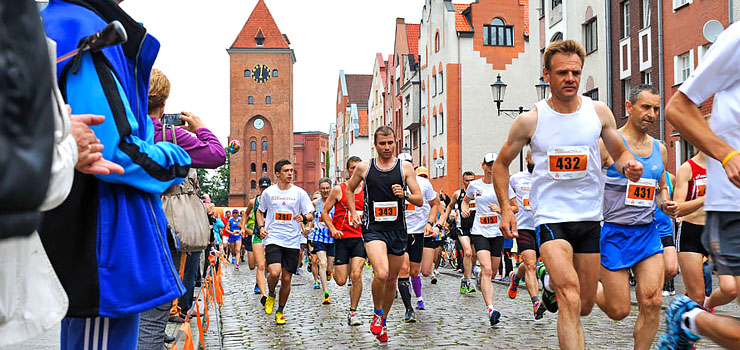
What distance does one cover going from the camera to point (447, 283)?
19312mm

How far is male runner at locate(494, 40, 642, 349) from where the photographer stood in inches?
250

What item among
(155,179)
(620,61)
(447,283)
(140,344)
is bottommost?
(447,283)

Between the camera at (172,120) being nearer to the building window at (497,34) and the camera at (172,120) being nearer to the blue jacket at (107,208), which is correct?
the blue jacket at (107,208)

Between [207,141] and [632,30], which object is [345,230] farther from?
[632,30]

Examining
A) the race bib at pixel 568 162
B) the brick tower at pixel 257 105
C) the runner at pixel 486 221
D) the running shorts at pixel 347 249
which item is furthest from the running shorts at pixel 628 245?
the brick tower at pixel 257 105

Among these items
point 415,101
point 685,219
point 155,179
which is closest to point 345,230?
point 685,219

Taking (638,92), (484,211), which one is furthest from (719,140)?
(484,211)

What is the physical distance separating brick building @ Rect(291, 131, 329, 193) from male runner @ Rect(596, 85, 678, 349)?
160750 mm

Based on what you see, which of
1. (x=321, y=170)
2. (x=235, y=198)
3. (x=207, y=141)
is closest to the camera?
(x=207, y=141)

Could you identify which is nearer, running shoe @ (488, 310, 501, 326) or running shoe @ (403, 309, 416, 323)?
running shoe @ (488, 310, 501, 326)

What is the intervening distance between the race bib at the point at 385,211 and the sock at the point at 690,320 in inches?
227

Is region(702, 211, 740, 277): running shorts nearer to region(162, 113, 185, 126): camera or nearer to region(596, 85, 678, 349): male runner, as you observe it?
region(596, 85, 678, 349): male runner

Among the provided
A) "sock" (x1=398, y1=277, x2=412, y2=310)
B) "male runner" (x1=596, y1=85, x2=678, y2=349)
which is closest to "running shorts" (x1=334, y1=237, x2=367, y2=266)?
"sock" (x1=398, y1=277, x2=412, y2=310)

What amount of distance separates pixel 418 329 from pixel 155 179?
759cm
